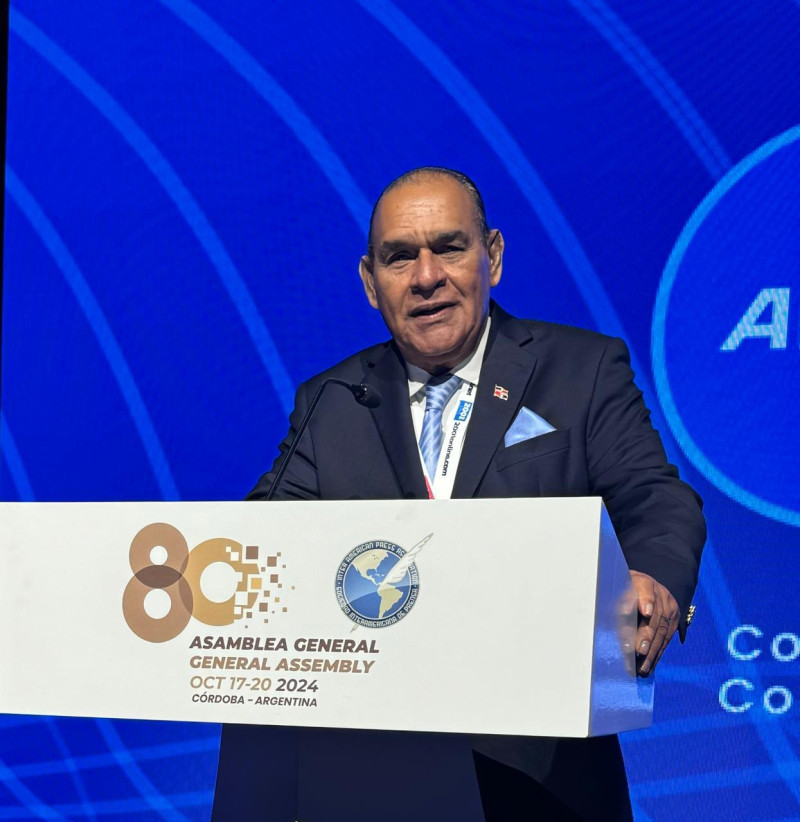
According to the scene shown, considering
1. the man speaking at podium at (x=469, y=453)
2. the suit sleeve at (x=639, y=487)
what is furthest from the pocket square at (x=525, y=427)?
the suit sleeve at (x=639, y=487)

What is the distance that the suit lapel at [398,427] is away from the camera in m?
2.49

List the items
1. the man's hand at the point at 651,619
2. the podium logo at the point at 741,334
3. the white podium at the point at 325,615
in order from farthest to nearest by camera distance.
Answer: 1. the podium logo at the point at 741,334
2. the man's hand at the point at 651,619
3. the white podium at the point at 325,615

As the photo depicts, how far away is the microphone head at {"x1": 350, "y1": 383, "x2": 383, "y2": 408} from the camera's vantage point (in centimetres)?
228

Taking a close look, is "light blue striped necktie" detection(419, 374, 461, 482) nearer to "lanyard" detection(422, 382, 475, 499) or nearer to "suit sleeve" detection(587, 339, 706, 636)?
"lanyard" detection(422, 382, 475, 499)

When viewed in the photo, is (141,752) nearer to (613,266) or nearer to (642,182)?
(613,266)

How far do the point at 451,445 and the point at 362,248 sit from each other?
1365 mm

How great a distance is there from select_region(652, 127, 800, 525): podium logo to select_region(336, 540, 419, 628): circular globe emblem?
173 centimetres

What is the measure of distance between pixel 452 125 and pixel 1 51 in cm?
177

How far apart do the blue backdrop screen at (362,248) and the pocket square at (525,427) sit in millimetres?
913

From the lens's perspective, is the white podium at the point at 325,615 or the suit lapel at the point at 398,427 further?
A: the suit lapel at the point at 398,427

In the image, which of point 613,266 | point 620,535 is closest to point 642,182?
point 613,266

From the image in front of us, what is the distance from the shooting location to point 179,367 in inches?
156

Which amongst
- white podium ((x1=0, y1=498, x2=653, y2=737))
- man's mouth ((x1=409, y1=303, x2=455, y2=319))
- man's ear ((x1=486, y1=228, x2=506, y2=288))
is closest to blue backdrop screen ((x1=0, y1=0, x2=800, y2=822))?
man's ear ((x1=486, y1=228, x2=506, y2=288))

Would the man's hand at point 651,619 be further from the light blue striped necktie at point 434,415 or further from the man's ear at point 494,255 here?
the man's ear at point 494,255
